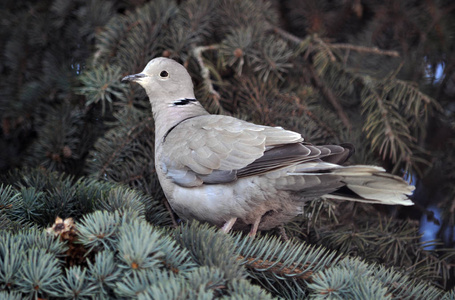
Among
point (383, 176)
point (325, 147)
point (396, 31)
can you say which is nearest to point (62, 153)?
point (325, 147)

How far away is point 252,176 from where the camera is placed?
2.19 metres

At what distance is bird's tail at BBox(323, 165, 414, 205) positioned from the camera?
1936mm

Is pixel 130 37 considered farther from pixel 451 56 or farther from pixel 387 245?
pixel 451 56

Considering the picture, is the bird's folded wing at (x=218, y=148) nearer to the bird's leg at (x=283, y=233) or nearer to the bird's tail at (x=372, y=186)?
the bird's tail at (x=372, y=186)

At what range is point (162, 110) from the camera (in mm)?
2686

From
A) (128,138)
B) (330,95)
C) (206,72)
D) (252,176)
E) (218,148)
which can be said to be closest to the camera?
(252,176)

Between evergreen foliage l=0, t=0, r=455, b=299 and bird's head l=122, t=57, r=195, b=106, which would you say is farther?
bird's head l=122, t=57, r=195, b=106

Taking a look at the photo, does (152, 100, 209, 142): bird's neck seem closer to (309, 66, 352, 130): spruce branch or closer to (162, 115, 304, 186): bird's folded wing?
(162, 115, 304, 186): bird's folded wing

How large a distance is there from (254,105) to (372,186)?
0.93 m

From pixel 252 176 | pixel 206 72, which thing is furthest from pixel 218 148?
pixel 206 72

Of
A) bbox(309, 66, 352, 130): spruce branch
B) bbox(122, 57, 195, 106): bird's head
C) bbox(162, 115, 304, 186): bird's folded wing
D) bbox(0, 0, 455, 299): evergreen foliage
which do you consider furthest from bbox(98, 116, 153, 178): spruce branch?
bbox(309, 66, 352, 130): spruce branch

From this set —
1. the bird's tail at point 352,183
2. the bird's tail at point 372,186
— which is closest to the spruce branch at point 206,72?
the bird's tail at point 352,183

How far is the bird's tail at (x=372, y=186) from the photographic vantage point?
1.94 metres

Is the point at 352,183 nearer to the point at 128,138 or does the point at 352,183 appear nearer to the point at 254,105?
the point at 254,105
